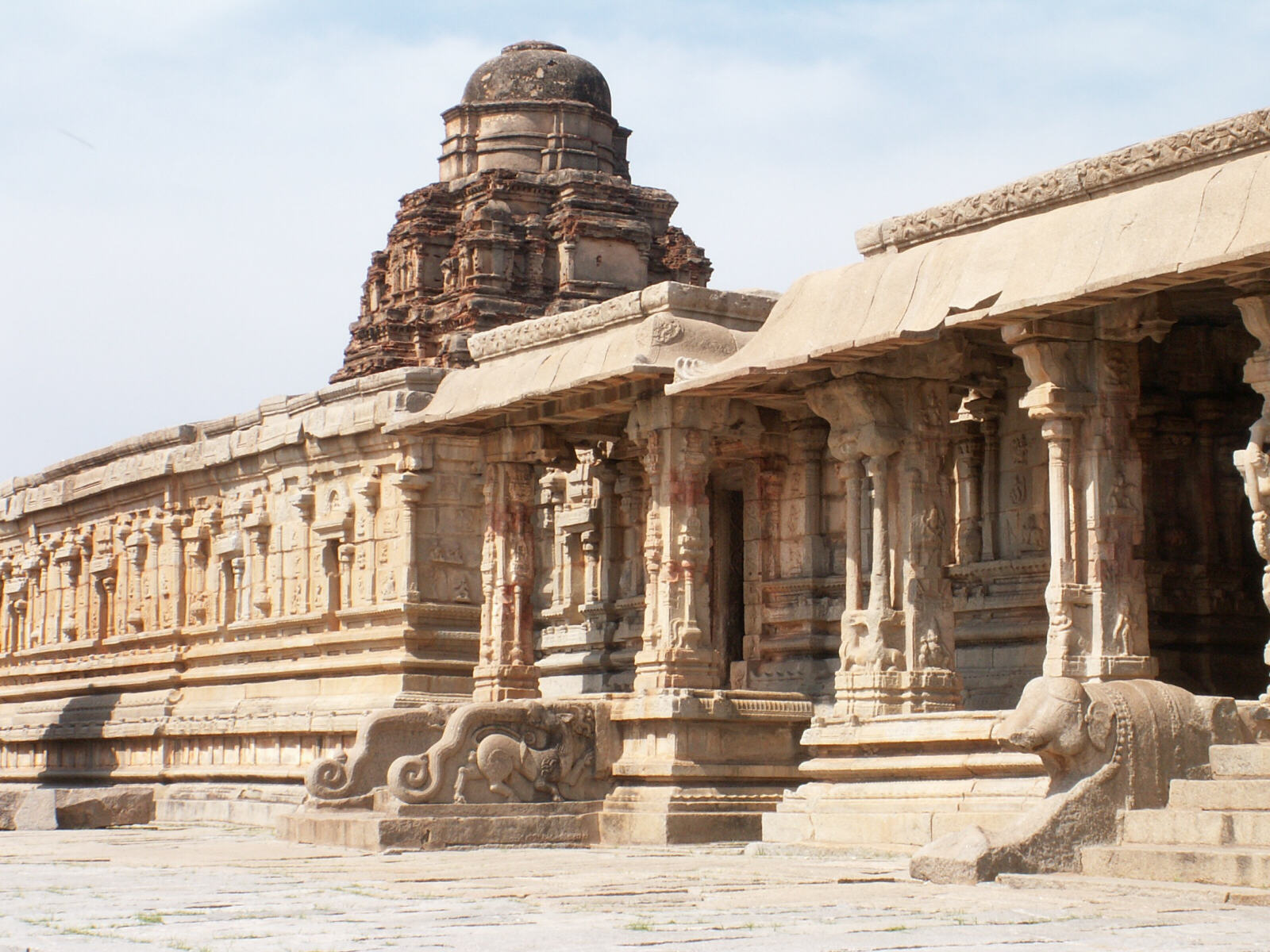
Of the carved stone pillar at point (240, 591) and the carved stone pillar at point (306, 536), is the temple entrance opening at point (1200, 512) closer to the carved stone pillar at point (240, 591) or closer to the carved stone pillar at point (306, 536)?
the carved stone pillar at point (306, 536)

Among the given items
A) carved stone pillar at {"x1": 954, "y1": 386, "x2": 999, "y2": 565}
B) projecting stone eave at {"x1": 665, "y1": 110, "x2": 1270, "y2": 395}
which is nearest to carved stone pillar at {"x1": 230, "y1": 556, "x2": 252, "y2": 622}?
projecting stone eave at {"x1": 665, "y1": 110, "x2": 1270, "y2": 395}

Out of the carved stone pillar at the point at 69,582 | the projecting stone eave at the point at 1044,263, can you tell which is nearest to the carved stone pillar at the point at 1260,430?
the projecting stone eave at the point at 1044,263

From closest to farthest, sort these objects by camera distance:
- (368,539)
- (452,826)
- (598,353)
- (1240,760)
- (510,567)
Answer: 1. (1240,760)
2. (452,826)
3. (598,353)
4. (510,567)
5. (368,539)

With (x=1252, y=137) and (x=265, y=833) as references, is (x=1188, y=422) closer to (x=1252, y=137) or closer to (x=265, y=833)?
(x=1252, y=137)

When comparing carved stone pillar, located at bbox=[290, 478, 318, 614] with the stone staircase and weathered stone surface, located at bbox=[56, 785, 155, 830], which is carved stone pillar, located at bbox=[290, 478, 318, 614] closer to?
weathered stone surface, located at bbox=[56, 785, 155, 830]

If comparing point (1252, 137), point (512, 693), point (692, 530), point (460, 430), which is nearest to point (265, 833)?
point (512, 693)

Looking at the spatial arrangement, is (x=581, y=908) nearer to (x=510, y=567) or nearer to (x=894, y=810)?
(x=894, y=810)

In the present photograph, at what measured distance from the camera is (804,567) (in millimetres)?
18688

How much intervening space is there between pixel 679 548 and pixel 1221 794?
21.6 feet

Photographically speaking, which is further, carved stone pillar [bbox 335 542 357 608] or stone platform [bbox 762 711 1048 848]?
carved stone pillar [bbox 335 542 357 608]

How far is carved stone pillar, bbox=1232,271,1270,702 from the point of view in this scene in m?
12.5

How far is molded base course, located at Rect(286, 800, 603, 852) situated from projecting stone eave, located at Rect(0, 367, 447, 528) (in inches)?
221

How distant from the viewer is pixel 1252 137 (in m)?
13.5

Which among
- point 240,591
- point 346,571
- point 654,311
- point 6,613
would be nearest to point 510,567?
point 654,311
